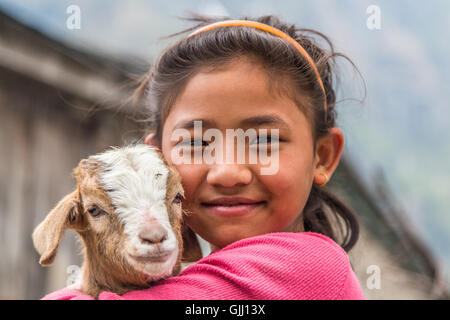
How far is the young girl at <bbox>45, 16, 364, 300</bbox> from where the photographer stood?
62.5 inches

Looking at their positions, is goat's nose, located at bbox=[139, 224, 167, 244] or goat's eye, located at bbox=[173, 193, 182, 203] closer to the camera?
goat's nose, located at bbox=[139, 224, 167, 244]

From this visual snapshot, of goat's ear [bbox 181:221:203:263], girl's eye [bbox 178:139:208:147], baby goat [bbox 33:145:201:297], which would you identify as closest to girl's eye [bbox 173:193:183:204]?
baby goat [bbox 33:145:201:297]

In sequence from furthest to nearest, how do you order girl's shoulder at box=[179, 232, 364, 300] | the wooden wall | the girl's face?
the wooden wall
the girl's face
girl's shoulder at box=[179, 232, 364, 300]

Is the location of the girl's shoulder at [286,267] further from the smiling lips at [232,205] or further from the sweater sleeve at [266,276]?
the smiling lips at [232,205]

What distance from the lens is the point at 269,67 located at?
1940 mm

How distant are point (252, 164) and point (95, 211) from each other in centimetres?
57

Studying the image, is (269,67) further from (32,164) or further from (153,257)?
(32,164)

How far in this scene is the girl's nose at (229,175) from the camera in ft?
5.71

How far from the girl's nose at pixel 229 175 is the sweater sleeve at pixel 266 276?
21 cm

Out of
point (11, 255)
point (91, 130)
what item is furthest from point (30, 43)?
point (11, 255)

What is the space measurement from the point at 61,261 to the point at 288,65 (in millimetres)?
3368

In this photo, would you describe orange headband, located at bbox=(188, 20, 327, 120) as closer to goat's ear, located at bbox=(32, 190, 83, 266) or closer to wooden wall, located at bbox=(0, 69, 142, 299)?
goat's ear, located at bbox=(32, 190, 83, 266)

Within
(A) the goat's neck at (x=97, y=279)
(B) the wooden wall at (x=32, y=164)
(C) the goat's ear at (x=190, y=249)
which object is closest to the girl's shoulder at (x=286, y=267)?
(A) the goat's neck at (x=97, y=279)

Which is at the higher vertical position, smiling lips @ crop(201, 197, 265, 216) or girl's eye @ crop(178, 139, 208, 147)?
girl's eye @ crop(178, 139, 208, 147)
